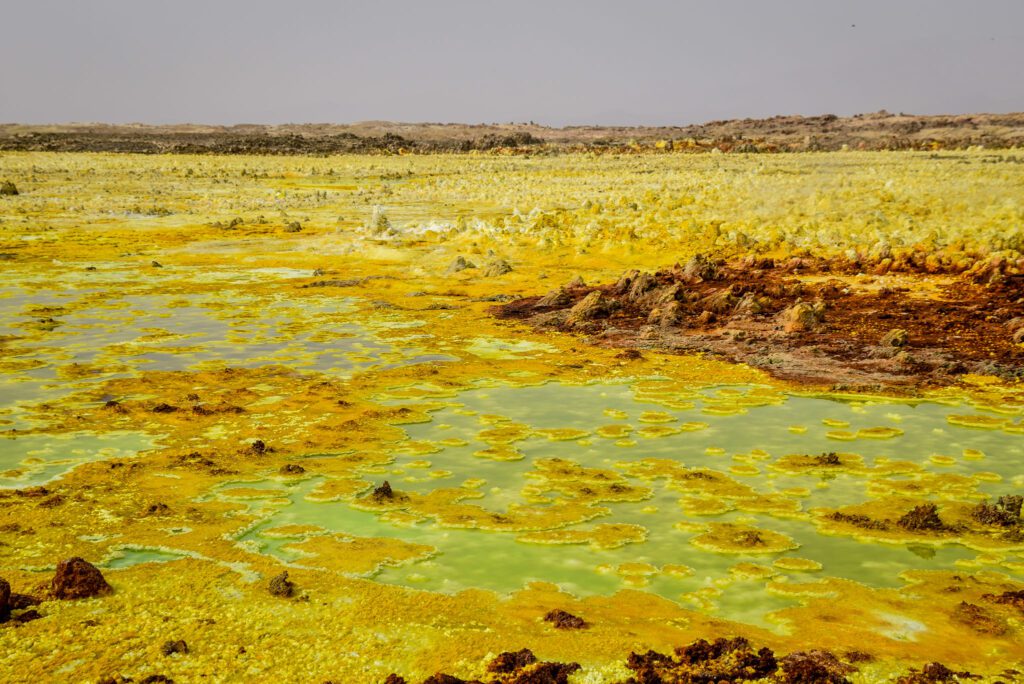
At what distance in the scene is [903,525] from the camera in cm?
764

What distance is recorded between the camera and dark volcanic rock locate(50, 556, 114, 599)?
6.15 meters

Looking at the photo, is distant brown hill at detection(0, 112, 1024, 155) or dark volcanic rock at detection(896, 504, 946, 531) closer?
dark volcanic rock at detection(896, 504, 946, 531)

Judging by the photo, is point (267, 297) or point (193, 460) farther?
point (267, 297)

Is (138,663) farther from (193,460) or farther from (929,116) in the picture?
(929,116)

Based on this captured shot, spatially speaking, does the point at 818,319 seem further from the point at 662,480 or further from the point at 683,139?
the point at 683,139

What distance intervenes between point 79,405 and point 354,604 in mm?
7031

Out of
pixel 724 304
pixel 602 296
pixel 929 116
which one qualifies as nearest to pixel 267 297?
pixel 602 296

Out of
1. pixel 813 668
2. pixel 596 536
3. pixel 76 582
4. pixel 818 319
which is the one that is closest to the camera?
pixel 813 668

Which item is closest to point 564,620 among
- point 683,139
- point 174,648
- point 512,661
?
point 512,661

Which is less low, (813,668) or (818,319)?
(818,319)

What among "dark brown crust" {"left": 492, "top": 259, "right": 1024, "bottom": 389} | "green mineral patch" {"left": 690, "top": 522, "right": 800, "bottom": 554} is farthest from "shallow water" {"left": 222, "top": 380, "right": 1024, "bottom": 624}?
"dark brown crust" {"left": 492, "top": 259, "right": 1024, "bottom": 389}

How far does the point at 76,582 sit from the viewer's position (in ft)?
20.3

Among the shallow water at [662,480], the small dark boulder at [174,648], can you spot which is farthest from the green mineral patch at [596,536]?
the small dark boulder at [174,648]

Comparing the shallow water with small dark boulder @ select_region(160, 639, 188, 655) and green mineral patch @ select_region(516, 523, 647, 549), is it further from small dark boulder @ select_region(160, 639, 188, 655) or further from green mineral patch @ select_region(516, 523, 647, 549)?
small dark boulder @ select_region(160, 639, 188, 655)
